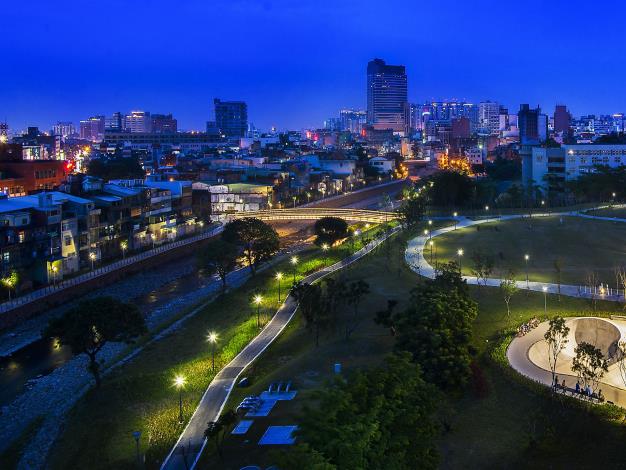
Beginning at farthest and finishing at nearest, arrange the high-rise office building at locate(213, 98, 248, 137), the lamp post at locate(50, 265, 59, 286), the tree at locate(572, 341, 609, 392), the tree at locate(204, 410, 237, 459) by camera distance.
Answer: the high-rise office building at locate(213, 98, 248, 137) → the lamp post at locate(50, 265, 59, 286) → the tree at locate(572, 341, 609, 392) → the tree at locate(204, 410, 237, 459)

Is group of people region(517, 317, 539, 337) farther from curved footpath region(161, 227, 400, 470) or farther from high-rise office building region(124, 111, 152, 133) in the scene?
high-rise office building region(124, 111, 152, 133)

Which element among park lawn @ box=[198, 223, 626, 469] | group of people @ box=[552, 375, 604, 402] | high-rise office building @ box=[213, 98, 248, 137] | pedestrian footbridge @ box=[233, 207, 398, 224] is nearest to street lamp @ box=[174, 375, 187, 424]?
park lawn @ box=[198, 223, 626, 469]

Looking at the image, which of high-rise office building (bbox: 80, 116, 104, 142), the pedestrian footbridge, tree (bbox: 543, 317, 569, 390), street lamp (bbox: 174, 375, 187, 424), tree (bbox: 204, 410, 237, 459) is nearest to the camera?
tree (bbox: 204, 410, 237, 459)

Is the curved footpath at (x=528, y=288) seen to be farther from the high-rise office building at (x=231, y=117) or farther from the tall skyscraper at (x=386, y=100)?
the tall skyscraper at (x=386, y=100)

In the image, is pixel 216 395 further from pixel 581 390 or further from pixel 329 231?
pixel 329 231

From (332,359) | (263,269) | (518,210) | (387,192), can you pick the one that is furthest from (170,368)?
(387,192)

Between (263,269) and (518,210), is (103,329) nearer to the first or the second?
(263,269)

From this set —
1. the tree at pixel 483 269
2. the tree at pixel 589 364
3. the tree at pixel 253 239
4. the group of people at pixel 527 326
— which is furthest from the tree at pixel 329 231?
the tree at pixel 589 364


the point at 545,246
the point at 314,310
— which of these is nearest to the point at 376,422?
the point at 314,310
